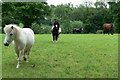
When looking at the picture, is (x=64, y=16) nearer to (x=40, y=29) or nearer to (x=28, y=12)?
(x=40, y=29)

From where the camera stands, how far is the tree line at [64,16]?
32.8 m

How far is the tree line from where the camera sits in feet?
108

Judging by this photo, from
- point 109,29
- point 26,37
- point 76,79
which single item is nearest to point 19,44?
point 26,37

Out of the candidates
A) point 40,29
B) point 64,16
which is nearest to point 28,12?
point 40,29

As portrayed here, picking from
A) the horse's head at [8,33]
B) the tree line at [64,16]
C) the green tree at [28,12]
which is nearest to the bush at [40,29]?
the tree line at [64,16]

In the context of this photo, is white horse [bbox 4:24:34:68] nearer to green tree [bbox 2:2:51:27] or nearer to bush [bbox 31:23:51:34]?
green tree [bbox 2:2:51:27]

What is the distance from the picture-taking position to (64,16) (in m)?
41.7

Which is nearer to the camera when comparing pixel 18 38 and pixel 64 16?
pixel 18 38

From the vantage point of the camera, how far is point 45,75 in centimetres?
511

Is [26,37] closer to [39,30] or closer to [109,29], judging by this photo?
[109,29]

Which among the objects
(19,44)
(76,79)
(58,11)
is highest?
(58,11)

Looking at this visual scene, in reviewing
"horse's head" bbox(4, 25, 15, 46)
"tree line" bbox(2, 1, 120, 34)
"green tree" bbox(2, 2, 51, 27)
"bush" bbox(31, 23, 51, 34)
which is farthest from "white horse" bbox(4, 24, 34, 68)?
"bush" bbox(31, 23, 51, 34)

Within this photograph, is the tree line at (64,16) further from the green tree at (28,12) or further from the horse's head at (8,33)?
the horse's head at (8,33)

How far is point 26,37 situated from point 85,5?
4620cm
